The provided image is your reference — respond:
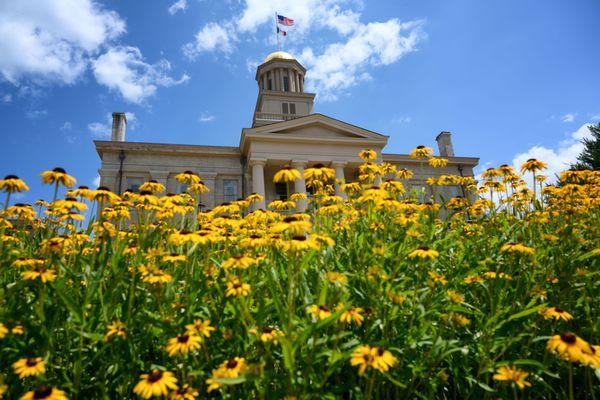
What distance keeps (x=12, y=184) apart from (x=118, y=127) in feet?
98.0

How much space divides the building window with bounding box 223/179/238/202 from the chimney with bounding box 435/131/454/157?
23.7 meters

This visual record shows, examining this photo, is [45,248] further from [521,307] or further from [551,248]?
[551,248]

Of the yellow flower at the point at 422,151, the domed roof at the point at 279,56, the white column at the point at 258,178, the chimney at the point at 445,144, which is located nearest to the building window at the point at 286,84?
the domed roof at the point at 279,56

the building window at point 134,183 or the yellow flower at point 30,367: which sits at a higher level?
the building window at point 134,183

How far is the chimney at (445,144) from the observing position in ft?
120

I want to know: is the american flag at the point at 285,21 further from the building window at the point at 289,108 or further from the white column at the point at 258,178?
the white column at the point at 258,178

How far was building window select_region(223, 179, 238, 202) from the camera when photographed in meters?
27.0

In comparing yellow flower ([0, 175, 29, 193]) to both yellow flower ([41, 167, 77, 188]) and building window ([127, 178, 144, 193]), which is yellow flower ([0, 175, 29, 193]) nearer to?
yellow flower ([41, 167, 77, 188])

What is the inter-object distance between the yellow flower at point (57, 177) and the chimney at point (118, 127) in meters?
29.6

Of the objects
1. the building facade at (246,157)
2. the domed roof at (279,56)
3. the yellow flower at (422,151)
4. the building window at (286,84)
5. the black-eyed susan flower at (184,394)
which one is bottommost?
the black-eyed susan flower at (184,394)

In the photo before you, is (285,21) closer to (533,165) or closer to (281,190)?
(281,190)

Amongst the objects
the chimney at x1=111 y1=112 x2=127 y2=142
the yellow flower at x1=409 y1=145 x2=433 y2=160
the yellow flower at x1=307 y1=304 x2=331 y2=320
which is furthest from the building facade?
the yellow flower at x1=307 y1=304 x2=331 y2=320

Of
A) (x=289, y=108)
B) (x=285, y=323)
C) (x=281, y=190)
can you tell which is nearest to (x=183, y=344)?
(x=285, y=323)

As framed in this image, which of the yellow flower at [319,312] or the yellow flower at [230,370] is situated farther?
the yellow flower at [319,312]
